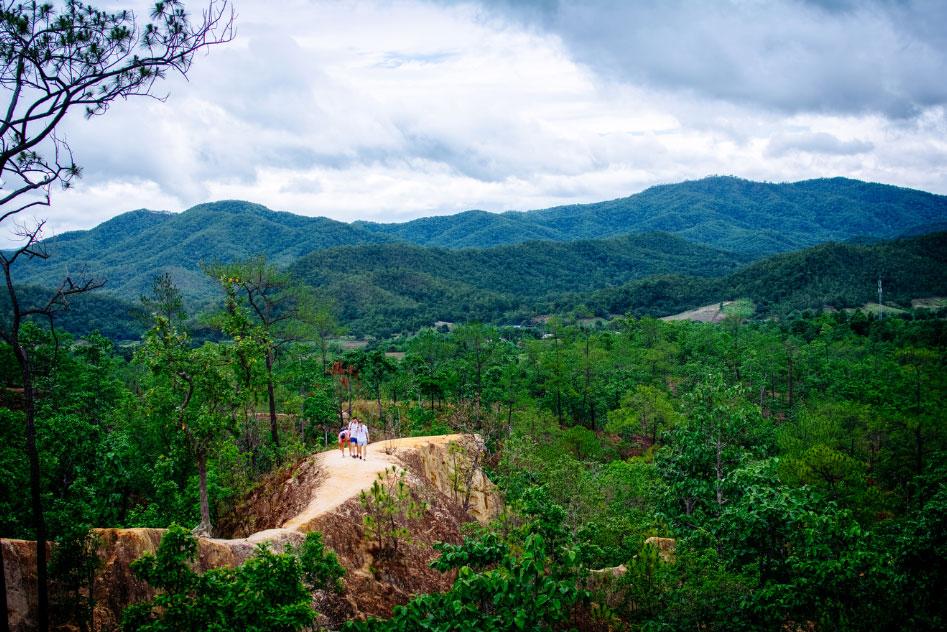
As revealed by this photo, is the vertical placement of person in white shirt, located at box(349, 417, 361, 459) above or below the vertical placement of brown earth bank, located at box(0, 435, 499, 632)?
above

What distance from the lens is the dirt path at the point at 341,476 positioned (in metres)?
16.2

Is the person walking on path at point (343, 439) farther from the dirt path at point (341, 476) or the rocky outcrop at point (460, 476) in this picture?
the rocky outcrop at point (460, 476)

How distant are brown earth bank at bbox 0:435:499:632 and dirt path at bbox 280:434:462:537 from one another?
0.11 ft

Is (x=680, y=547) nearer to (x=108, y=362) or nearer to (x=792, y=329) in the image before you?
(x=108, y=362)

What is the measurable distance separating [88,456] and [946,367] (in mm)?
53896

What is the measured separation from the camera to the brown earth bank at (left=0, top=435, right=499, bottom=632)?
11.7 m

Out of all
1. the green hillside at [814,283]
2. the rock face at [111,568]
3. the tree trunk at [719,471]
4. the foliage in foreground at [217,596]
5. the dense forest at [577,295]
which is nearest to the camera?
the foliage in foreground at [217,596]

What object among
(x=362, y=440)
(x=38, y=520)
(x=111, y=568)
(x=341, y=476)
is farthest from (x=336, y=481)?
(x=38, y=520)

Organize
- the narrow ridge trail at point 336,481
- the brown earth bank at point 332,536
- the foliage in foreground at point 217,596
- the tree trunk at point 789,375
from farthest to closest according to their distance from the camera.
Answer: the tree trunk at point 789,375, the narrow ridge trail at point 336,481, the brown earth bank at point 332,536, the foliage in foreground at point 217,596

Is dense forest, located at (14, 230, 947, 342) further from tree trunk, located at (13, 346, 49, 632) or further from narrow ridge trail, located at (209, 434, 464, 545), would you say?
tree trunk, located at (13, 346, 49, 632)

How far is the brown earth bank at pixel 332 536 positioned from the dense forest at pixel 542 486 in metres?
0.67

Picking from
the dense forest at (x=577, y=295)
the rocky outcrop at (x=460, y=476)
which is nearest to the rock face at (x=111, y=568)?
the rocky outcrop at (x=460, y=476)

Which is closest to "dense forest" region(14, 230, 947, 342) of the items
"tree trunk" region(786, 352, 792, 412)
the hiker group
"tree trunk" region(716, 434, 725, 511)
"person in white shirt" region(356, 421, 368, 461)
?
"tree trunk" region(786, 352, 792, 412)

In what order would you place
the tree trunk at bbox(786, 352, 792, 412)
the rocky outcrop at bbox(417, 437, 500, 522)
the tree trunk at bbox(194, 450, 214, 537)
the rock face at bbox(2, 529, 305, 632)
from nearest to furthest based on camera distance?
the rock face at bbox(2, 529, 305, 632) → the tree trunk at bbox(194, 450, 214, 537) → the rocky outcrop at bbox(417, 437, 500, 522) → the tree trunk at bbox(786, 352, 792, 412)
